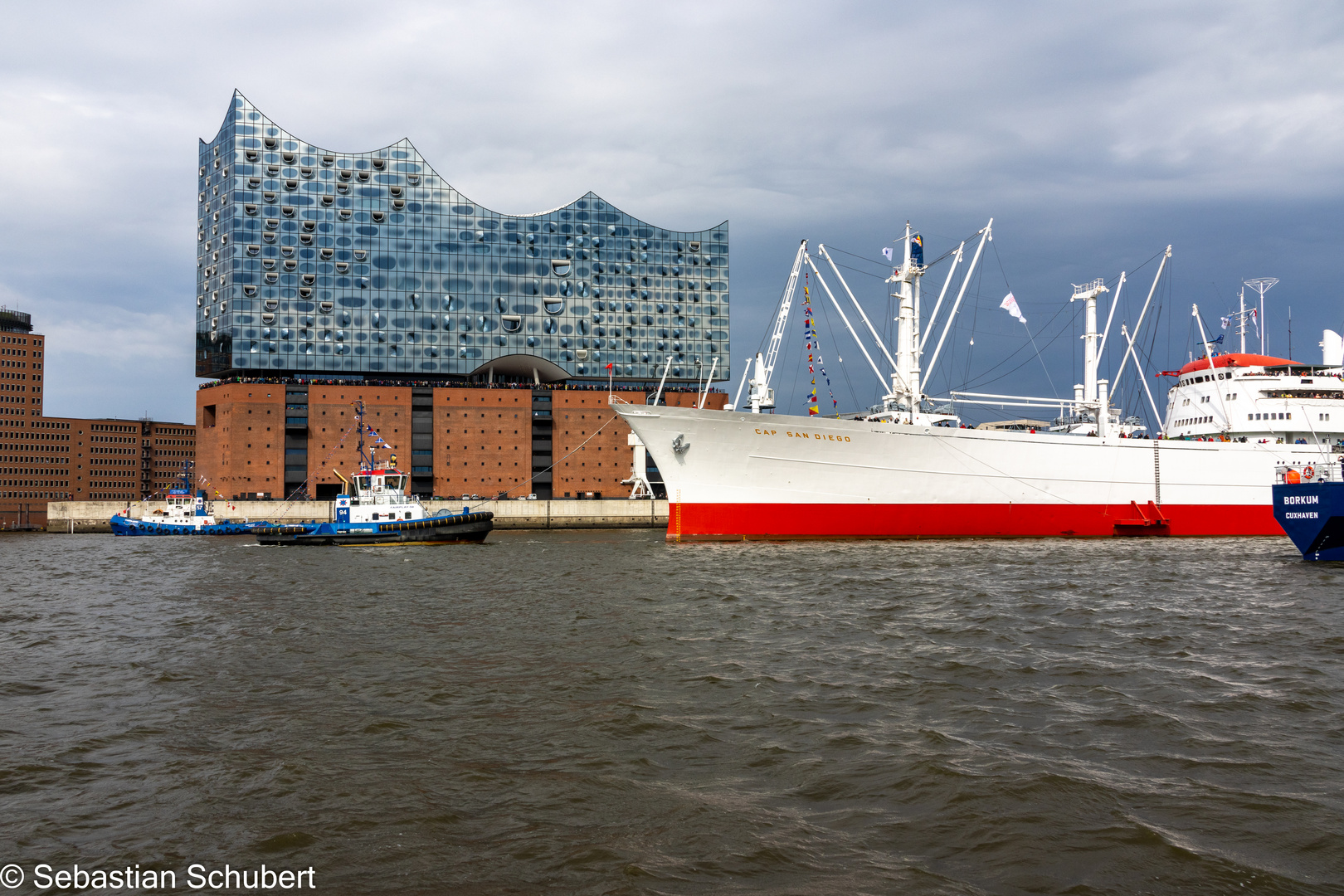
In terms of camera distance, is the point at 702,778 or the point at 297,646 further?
the point at 297,646

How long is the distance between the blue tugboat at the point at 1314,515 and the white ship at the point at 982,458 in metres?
10.8

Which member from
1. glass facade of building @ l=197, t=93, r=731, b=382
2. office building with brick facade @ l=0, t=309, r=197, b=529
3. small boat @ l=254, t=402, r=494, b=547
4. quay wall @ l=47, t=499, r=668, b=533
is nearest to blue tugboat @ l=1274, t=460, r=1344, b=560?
small boat @ l=254, t=402, r=494, b=547

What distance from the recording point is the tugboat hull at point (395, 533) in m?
45.0

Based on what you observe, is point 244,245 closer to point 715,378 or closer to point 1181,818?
point 715,378

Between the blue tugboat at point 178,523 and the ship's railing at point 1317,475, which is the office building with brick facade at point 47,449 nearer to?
the blue tugboat at point 178,523

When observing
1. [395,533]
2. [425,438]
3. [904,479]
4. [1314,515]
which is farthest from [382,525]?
[1314,515]

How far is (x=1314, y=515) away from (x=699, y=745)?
2781 cm

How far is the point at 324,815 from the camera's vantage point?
6352mm

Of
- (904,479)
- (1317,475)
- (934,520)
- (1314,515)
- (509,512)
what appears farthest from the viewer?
(509,512)

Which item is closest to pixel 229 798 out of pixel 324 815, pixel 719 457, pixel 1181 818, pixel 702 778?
pixel 324 815

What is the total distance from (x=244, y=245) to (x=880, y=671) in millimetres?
82948

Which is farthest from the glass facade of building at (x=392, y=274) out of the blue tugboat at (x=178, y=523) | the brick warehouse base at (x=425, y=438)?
the blue tugboat at (x=178, y=523)

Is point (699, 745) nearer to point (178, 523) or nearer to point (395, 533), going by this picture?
point (395, 533)

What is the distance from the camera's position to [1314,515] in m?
27.3
